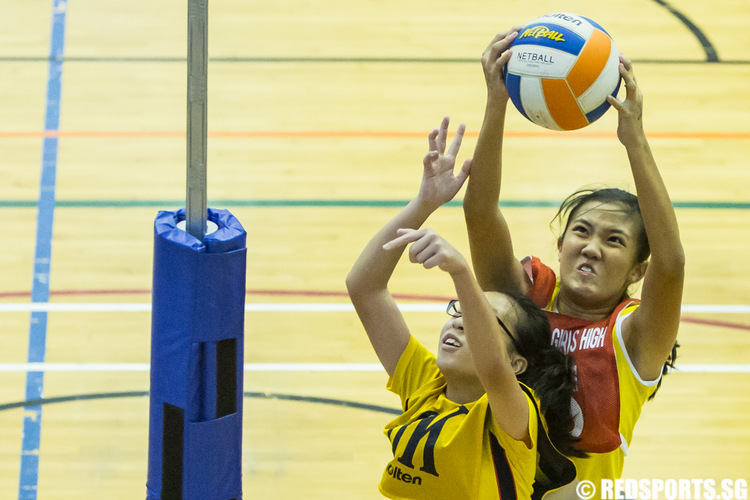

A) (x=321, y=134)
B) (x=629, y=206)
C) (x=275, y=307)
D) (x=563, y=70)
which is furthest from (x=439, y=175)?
(x=321, y=134)

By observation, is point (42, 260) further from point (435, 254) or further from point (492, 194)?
point (435, 254)

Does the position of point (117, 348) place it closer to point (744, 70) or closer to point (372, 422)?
point (372, 422)

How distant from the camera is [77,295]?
230 inches

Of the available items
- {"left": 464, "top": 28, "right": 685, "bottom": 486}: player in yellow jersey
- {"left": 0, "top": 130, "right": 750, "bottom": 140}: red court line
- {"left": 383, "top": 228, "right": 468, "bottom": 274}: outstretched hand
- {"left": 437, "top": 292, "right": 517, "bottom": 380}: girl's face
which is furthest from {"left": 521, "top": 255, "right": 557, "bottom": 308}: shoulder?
{"left": 0, "top": 130, "right": 750, "bottom": 140}: red court line

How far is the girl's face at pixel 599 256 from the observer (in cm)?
294

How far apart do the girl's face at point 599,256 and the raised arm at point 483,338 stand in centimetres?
44

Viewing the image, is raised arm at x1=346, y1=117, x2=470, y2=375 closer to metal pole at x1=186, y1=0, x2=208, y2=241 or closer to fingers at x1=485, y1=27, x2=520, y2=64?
fingers at x1=485, y1=27, x2=520, y2=64

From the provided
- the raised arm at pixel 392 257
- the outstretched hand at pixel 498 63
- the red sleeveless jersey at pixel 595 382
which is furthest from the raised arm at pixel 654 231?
the raised arm at pixel 392 257

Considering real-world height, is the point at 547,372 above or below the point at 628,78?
below

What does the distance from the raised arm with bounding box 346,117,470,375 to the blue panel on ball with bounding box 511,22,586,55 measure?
1.09 feet

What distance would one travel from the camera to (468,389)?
2.84 m

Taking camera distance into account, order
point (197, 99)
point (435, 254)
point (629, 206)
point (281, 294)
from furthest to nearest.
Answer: point (281, 294) < point (629, 206) < point (197, 99) < point (435, 254)

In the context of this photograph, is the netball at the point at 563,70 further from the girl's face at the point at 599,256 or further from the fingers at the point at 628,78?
the girl's face at the point at 599,256

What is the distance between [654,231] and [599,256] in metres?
0.24
